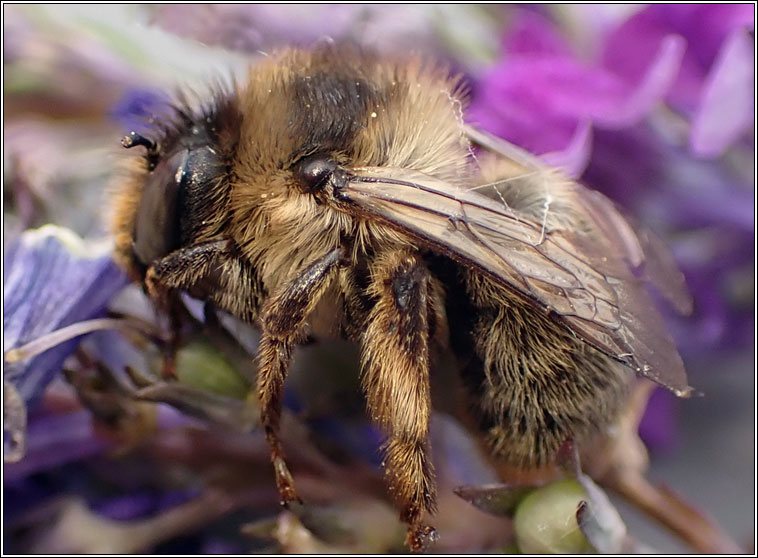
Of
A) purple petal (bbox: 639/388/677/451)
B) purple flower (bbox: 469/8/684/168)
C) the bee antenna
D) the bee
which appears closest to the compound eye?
the bee

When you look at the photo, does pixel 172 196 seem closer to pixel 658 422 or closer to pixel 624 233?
pixel 624 233

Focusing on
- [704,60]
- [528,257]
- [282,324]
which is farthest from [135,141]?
[704,60]

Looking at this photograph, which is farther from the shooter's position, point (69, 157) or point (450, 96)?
point (69, 157)

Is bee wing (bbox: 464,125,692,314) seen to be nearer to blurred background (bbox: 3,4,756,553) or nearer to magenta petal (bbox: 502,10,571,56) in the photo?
blurred background (bbox: 3,4,756,553)

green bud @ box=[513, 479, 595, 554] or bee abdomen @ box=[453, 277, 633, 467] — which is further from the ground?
bee abdomen @ box=[453, 277, 633, 467]

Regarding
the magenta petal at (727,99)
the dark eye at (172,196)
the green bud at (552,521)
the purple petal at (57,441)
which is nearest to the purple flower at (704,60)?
the magenta petal at (727,99)

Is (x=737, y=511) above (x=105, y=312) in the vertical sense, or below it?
below

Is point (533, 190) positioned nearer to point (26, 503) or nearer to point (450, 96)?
point (450, 96)

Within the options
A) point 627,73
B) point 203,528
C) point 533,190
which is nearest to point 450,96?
point 533,190
